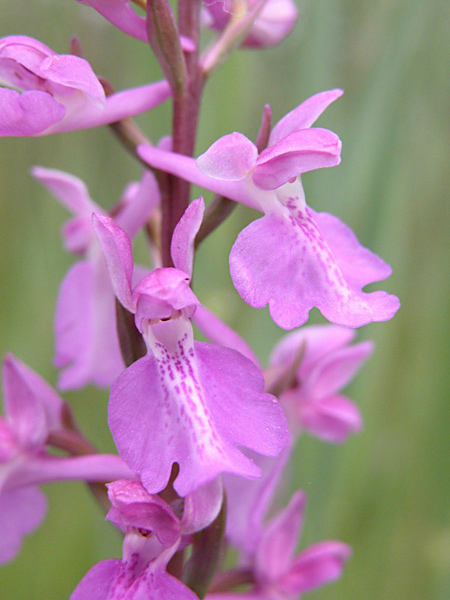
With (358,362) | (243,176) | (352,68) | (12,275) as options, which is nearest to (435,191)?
(352,68)

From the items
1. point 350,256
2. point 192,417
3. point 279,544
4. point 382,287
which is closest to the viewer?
point 192,417

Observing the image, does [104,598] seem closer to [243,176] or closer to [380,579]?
[243,176]

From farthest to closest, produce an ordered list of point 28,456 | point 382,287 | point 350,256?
point 382,287 < point 28,456 < point 350,256

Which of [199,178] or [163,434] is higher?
[199,178]

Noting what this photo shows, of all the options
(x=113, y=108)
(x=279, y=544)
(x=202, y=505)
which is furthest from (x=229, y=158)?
(x=279, y=544)

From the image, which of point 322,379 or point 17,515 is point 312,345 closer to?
point 322,379

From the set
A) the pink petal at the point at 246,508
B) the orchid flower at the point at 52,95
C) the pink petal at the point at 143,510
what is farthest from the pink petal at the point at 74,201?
the pink petal at the point at 143,510

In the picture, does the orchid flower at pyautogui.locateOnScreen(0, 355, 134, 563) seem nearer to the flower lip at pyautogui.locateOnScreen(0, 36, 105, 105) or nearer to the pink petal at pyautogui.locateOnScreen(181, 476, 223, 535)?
the pink petal at pyautogui.locateOnScreen(181, 476, 223, 535)

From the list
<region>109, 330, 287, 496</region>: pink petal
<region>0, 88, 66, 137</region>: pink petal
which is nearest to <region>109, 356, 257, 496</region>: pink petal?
<region>109, 330, 287, 496</region>: pink petal
